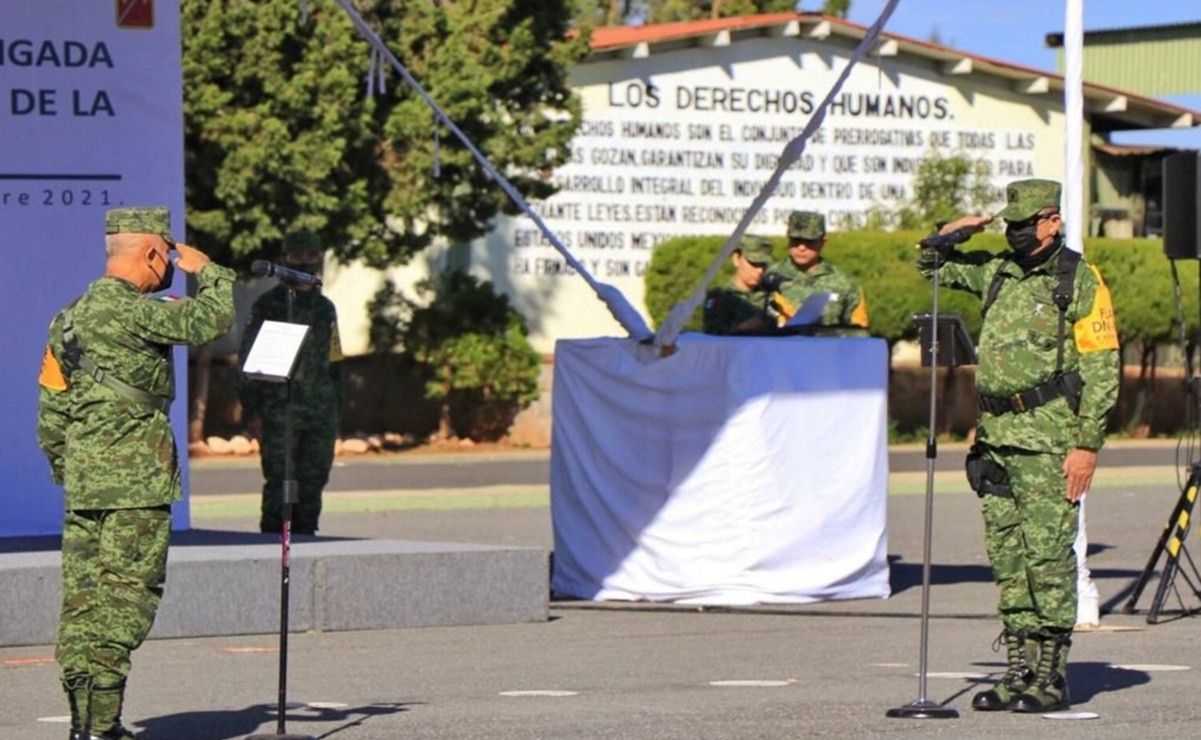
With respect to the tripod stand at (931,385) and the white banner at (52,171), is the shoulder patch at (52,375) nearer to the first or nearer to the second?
the tripod stand at (931,385)

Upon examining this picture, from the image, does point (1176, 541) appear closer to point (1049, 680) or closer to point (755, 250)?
point (755, 250)

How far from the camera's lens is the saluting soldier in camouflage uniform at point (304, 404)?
13.7 metres

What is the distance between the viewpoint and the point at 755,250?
45.6 feet

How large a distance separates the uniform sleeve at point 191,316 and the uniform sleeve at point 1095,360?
3.30m

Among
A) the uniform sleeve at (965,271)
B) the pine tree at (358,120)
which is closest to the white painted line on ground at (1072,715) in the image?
the uniform sleeve at (965,271)

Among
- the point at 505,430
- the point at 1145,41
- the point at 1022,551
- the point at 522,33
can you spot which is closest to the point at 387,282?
the point at 505,430

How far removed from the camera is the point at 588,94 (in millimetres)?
33500

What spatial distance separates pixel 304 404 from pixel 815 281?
3106 millimetres

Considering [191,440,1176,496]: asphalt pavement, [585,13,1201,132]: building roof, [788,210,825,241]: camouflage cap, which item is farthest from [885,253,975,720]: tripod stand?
[585,13,1201,132]: building roof

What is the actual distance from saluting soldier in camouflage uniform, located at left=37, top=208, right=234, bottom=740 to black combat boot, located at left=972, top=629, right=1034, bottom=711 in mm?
3247

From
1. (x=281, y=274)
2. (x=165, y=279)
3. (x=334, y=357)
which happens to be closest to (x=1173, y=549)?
(x=334, y=357)

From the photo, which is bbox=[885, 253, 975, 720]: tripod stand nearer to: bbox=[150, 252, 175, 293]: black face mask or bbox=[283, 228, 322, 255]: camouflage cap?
bbox=[150, 252, 175, 293]: black face mask

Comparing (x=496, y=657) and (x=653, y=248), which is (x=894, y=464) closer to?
(x=653, y=248)

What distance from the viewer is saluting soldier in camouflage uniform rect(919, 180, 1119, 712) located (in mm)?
Result: 9133
